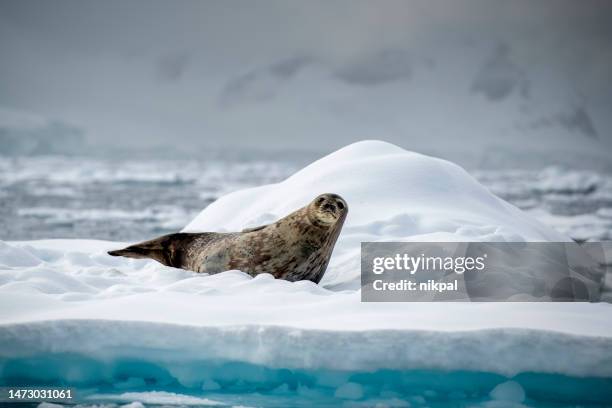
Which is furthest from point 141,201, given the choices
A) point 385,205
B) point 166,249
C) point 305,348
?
point 305,348

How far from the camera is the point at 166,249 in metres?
5.65

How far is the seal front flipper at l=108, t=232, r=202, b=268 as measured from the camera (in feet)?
18.3

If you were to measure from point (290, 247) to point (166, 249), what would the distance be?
128 cm

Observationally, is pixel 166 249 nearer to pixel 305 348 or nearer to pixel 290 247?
pixel 290 247

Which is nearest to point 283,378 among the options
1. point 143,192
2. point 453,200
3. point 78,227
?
point 453,200

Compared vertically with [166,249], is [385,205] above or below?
above

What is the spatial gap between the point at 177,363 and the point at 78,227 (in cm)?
992

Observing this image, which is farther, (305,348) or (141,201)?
(141,201)

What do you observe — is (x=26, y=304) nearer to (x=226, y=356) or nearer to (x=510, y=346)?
(x=226, y=356)

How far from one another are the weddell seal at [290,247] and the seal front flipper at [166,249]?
406 millimetres

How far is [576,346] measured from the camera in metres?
3.24

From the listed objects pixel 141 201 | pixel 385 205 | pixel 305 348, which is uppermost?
pixel 141 201

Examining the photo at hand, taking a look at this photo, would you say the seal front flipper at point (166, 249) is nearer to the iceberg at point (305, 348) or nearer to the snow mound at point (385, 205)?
the snow mound at point (385, 205)

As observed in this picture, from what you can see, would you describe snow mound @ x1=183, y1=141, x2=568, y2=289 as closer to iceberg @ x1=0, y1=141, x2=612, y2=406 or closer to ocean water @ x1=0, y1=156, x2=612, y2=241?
iceberg @ x1=0, y1=141, x2=612, y2=406
